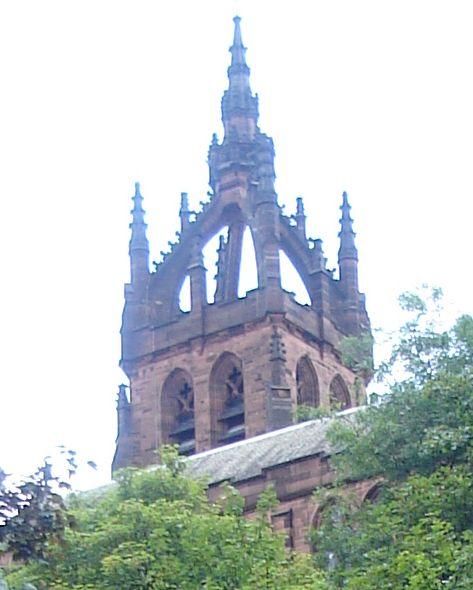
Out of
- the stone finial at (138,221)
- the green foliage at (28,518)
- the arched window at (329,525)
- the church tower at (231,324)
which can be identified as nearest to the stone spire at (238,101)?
the church tower at (231,324)

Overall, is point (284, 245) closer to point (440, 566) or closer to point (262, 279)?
point (262, 279)

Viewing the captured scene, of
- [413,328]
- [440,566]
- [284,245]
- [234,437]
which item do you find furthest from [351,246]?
[440,566]

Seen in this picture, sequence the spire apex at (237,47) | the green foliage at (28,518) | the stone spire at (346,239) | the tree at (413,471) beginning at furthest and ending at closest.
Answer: the spire apex at (237,47)
the stone spire at (346,239)
the tree at (413,471)
the green foliage at (28,518)

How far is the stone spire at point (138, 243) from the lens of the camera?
7956 cm

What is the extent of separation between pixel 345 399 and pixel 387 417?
43.3 meters

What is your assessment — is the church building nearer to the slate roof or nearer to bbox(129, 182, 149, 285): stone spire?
bbox(129, 182, 149, 285): stone spire

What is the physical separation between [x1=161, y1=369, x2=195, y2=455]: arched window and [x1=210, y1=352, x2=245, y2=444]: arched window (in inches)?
44.4

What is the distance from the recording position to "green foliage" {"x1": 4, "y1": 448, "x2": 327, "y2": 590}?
106ft

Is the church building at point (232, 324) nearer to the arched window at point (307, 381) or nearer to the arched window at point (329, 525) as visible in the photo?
the arched window at point (307, 381)

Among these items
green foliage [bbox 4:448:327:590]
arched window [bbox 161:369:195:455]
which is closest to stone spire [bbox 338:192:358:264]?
arched window [bbox 161:369:195:455]

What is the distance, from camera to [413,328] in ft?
110

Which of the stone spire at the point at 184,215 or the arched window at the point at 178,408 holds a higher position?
the stone spire at the point at 184,215

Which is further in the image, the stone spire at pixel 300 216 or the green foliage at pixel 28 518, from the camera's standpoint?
the stone spire at pixel 300 216

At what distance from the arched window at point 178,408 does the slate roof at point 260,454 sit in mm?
15740
